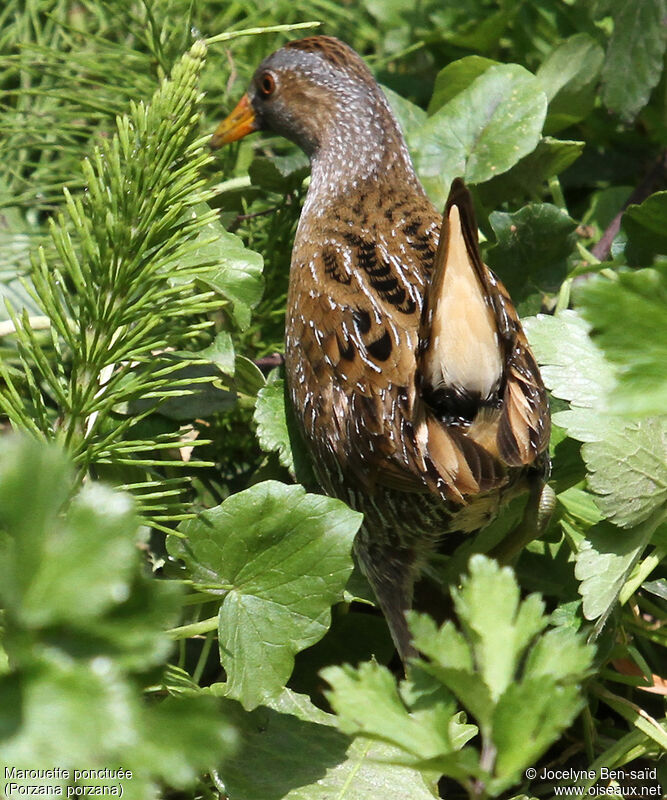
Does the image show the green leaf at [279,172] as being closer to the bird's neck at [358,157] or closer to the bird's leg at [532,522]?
the bird's neck at [358,157]

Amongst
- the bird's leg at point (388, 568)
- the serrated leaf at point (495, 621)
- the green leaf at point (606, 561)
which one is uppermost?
the serrated leaf at point (495, 621)

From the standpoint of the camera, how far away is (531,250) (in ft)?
7.31

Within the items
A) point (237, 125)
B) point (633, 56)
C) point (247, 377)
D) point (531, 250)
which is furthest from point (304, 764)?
point (633, 56)

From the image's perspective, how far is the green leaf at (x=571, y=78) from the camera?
268cm

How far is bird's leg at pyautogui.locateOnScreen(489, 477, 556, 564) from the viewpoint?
188 cm

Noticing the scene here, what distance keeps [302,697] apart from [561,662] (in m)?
0.82

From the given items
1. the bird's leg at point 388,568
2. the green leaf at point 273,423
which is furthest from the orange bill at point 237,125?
the bird's leg at point 388,568

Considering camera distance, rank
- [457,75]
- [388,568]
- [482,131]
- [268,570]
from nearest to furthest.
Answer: [268,570]
[388,568]
[482,131]
[457,75]

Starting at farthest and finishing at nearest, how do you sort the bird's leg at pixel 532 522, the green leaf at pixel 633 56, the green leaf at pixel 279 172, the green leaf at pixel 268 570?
the green leaf at pixel 633 56 → the green leaf at pixel 279 172 → the bird's leg at pixel 532 522 → the green leaf at pixel 268 570

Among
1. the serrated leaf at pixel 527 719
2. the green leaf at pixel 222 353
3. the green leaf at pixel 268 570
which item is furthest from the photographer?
the green leaf at pixel 222 353

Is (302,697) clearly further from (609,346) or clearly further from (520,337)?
(609,346)

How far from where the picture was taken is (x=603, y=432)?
175 centimetres

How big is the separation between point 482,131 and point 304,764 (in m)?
1.53

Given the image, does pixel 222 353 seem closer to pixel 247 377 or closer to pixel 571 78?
pixel 247 377
